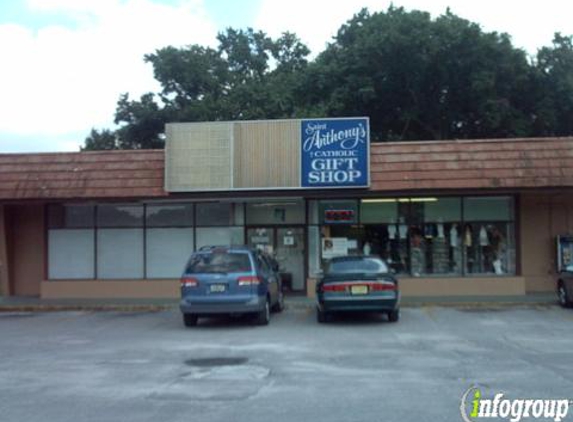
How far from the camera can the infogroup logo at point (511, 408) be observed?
7742 mm

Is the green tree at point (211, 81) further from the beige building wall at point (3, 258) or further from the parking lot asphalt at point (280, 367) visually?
the parking lot asphalt at point (280, 367)

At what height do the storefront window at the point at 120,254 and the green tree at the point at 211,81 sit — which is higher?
the green tree at the point at 211,81

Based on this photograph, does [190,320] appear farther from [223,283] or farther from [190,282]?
[223,283]

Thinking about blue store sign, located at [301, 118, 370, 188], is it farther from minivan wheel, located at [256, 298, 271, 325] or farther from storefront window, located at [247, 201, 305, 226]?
minivan wheel, located at [256, 298, 271, 325]

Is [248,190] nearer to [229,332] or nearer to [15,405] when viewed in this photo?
[229,332]

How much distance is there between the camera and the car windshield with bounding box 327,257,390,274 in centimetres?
1604

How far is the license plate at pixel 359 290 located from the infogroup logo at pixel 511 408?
6971mm

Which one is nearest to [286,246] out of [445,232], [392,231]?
[392,231]

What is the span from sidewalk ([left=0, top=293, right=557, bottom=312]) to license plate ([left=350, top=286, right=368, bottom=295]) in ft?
14.7

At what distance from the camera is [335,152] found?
21078mm

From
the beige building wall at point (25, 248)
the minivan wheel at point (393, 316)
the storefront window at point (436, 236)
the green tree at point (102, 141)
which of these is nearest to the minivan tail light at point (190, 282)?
the minivan wheel at point (393, 316)

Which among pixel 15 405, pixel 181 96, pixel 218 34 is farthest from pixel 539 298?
pixel 218 34

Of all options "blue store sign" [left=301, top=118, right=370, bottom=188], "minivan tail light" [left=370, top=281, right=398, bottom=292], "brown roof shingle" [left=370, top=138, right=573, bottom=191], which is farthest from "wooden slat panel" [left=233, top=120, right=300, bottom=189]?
"minivan tail light" [left=370, top=281, right=398, bottom=292]

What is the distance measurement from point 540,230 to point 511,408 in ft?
50.9
